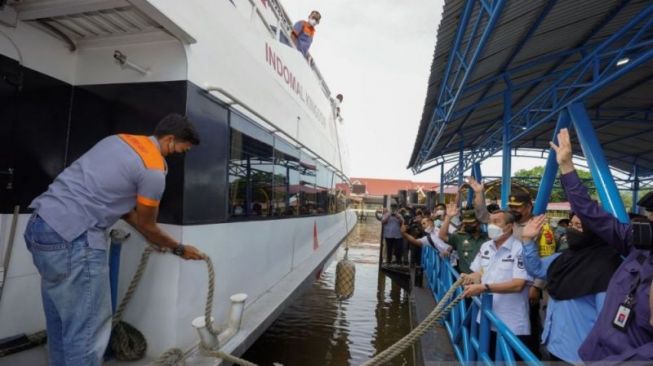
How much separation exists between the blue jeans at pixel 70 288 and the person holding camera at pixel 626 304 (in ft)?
7.68

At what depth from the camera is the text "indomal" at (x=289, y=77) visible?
174 inches

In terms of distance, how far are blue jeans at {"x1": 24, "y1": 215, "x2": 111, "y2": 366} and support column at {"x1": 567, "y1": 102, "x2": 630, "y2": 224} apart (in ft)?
15.0

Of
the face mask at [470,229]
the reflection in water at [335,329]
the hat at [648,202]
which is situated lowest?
the reflection in water at [335,329]

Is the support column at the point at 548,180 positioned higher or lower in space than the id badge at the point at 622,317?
higher

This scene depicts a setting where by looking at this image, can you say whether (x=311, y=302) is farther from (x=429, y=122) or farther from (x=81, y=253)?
(x=429, y=122)

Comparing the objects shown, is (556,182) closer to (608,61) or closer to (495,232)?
(608,61)

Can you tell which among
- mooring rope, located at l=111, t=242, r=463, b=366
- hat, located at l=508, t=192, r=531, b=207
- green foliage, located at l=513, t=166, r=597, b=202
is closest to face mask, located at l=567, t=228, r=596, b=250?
hat, located at l=508, t=192, r=531, b=207

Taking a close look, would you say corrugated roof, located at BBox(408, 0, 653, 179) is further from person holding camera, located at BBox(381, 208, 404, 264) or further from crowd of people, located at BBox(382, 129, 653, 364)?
crowd of people, located at BBox(382, 129, 653, 364)

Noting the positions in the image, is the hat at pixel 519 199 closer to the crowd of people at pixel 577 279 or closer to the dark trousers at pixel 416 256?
the crowd of people at pixel 577 279

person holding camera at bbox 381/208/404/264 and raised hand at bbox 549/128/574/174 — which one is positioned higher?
raised hand at bbox 549/128/574/174

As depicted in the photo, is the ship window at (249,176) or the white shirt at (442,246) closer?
the ship window at (249,176)

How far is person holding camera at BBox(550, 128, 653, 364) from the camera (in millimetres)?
1607

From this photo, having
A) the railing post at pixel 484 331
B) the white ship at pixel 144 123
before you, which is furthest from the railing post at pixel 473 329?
the white ship at pixel 144 123

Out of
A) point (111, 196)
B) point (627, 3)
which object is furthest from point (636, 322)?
point (627, 3)
